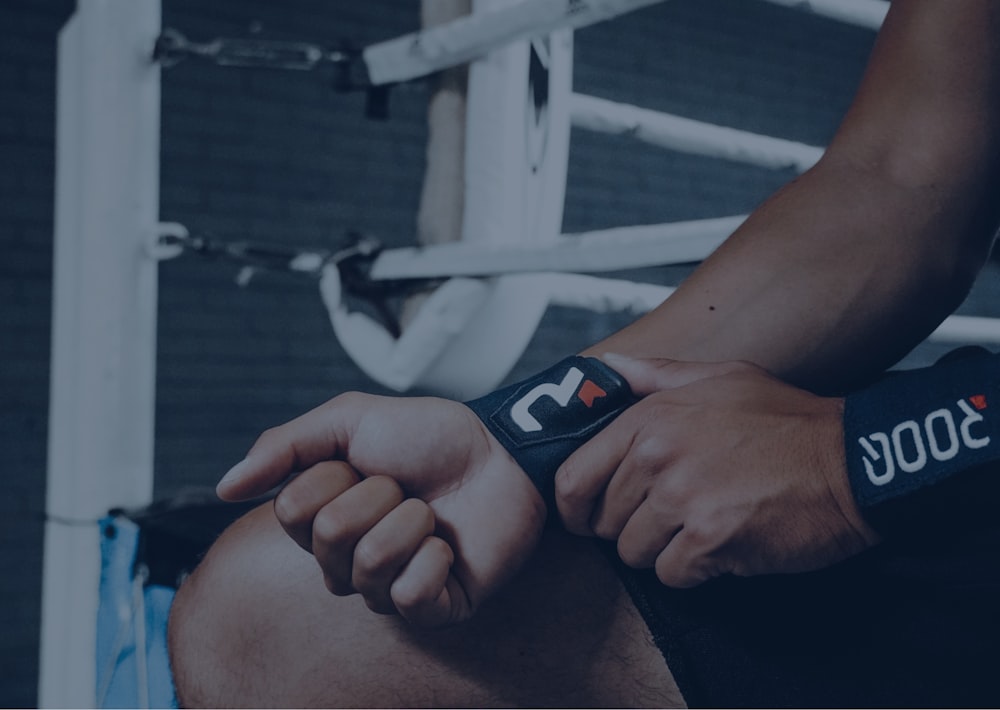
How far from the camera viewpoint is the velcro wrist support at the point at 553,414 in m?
0.51

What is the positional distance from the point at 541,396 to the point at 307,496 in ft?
0.47

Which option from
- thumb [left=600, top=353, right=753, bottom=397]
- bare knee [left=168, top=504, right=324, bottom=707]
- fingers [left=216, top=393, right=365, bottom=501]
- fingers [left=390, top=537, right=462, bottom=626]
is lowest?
bare knee [left=168, top=504, right=324, bottom=707]

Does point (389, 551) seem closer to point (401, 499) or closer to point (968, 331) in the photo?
point (401, 499)

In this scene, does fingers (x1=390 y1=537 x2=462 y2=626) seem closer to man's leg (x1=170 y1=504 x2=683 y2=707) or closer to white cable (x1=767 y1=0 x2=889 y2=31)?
man's leg (x1=170 y1=504 x2=683 y2=707)

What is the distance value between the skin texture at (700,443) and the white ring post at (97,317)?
44 cm

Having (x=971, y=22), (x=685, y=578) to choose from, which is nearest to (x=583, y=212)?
(x=971, y=22)

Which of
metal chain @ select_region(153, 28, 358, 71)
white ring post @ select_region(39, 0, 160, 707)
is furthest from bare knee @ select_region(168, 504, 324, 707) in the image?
metal chain @ select_region(153, 28, 358, 71)

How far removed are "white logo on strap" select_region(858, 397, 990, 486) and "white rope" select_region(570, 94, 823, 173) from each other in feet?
1.70

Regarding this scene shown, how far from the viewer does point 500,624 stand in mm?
505

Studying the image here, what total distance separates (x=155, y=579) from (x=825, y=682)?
542 millimetres

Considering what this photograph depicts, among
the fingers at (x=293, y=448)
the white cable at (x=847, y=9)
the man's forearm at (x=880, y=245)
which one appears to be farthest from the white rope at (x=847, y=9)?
the fingers at (x=293, y=448)

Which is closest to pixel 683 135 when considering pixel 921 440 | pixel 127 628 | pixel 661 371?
pixel 661 371

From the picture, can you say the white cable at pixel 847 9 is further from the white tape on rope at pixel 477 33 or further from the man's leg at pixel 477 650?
the man's leg at pixel 477 650

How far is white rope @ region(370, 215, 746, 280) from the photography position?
723 millimetres
